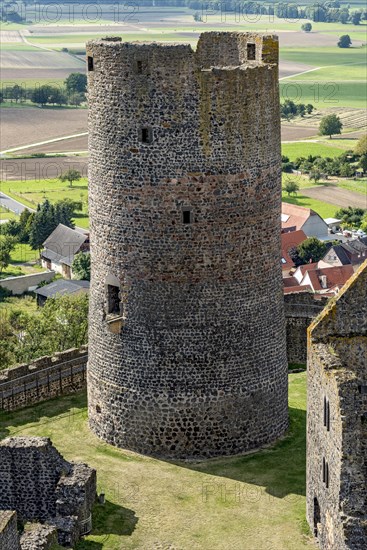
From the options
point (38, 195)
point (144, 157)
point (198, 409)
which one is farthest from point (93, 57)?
point (38, 195)

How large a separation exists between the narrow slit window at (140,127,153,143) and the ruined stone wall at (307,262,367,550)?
7.17 meters

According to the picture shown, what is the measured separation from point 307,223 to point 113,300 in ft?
261

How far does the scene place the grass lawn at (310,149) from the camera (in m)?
157

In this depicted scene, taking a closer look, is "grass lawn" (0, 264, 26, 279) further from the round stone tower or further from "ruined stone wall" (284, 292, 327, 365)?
the round stone tower

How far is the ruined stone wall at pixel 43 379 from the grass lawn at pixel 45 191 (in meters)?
82.7

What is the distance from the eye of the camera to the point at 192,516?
98.6 feet

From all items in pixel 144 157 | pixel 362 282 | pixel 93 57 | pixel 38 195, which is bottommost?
pixel 38 195

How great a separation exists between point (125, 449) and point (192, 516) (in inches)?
169

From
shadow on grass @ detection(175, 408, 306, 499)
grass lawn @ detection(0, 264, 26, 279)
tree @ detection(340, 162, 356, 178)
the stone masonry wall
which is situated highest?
shadow on grass @ detection(175, 408, 306, 499)

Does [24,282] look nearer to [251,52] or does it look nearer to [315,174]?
[315,174]

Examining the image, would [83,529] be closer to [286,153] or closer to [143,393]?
[143,393]

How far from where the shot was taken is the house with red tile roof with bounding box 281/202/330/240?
368ft

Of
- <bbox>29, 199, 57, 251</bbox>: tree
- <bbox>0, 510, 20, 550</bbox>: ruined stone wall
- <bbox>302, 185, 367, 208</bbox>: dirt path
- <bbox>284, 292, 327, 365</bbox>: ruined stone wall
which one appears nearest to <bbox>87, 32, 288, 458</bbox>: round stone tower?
<bbox>284, 292, 327, 365</bbox>: ruined stone wall

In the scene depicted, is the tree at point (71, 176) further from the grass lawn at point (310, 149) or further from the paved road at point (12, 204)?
the grass lawn at point (310, 149)
